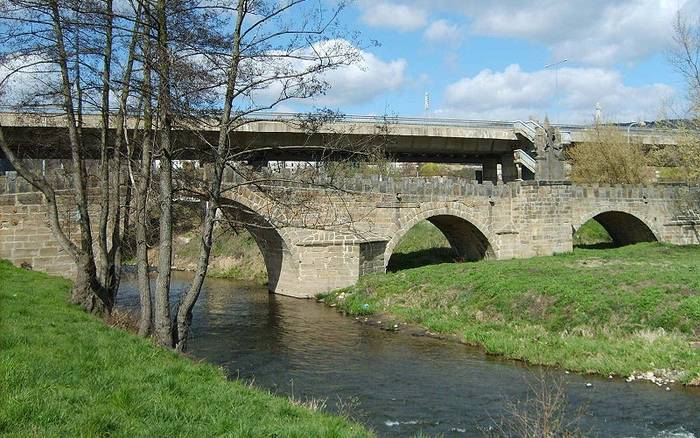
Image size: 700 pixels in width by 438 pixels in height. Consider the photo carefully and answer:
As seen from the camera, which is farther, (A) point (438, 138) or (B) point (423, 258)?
(A) point (438, 138)

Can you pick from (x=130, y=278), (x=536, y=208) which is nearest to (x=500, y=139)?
(x=536, y=208)

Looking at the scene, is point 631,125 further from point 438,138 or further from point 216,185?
point 216,185

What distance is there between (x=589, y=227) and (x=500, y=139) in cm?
918

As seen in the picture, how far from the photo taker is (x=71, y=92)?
12680 millimetres

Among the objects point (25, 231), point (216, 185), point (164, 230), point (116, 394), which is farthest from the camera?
point (25, 231)

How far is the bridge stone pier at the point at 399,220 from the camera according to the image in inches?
741

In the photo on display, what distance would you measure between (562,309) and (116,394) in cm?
1364

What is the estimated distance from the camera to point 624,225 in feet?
120

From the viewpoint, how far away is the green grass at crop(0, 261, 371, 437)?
5457mm

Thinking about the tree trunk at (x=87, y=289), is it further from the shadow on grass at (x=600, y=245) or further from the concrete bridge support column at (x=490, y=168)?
the concrete bridge support column at (x=490, y=168)

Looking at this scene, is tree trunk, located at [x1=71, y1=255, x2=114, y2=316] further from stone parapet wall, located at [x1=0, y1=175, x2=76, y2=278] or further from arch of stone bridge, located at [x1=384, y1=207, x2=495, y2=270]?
arch of stone bridge, located at [x1=384, y1=207, x2=495, y2=270]

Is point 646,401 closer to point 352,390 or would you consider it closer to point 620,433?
point 620,433

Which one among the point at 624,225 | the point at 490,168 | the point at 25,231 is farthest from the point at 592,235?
the point at 25,231

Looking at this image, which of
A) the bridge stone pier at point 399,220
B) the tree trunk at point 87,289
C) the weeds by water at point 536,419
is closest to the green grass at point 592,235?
the bridge stone pier at point 399,220
